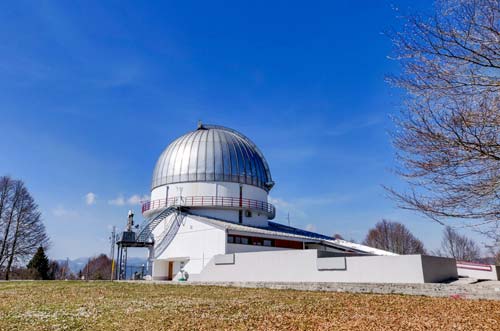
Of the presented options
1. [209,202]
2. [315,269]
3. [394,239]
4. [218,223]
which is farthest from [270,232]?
[394,239]

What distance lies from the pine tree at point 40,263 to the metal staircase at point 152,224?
1699 cm

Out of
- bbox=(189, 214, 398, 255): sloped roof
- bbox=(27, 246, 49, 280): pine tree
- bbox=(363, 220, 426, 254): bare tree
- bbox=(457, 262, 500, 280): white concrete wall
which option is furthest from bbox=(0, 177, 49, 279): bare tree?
bbox=(363, 220, 426, 254): bare tree

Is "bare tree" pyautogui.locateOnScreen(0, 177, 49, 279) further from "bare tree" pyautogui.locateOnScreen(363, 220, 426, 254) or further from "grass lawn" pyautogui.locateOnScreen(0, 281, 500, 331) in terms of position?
"bare tree" pyautogui.locateOnScreen(363, 220, 426, 254)

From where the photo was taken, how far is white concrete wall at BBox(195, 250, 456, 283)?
16.3 m

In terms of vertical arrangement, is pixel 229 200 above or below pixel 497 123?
above

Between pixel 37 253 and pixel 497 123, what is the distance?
4628 cm

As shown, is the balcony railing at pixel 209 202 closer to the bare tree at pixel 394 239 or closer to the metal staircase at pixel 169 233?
the metal staircase at pixel 169 233

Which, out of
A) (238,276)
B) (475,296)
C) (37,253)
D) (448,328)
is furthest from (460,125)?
(37,253)

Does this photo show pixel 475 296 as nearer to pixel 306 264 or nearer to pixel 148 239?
pixel 306 264

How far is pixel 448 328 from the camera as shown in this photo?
7.60 metres

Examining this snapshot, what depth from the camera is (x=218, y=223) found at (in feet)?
91.6

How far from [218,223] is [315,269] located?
10867 mm

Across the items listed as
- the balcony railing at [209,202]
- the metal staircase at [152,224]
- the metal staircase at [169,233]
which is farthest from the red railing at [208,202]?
the metal staircase at [169,233]

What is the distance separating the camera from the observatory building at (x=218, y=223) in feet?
71.3
